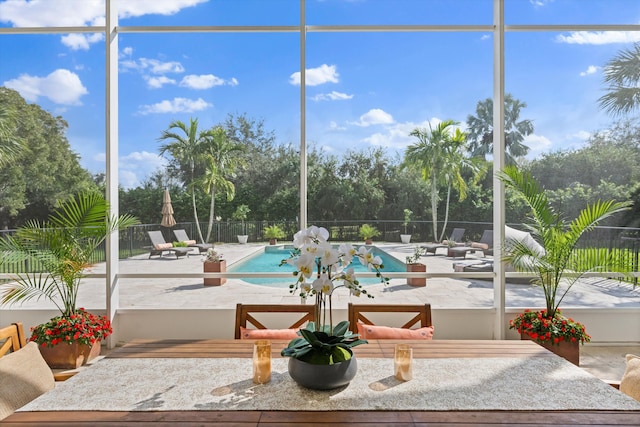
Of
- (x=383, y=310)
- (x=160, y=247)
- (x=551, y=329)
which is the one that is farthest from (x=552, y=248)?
A: (x=160, y=247)

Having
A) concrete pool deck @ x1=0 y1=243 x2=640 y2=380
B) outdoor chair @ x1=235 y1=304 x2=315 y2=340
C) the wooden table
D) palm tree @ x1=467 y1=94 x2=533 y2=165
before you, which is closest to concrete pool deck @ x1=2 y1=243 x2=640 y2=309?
concrete pool deck @ x1=0 y1=243 x2=640 y2=380

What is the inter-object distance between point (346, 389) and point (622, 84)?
4.33m

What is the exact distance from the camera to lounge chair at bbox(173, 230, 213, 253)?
13.8ft

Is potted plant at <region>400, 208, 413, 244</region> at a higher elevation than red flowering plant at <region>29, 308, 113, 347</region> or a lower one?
higher

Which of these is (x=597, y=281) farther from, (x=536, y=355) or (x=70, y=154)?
(x=70, y=154)

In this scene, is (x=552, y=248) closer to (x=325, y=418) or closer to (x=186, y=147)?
(x=325, y=418)

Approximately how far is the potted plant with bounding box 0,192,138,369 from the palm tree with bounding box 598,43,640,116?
188 inches

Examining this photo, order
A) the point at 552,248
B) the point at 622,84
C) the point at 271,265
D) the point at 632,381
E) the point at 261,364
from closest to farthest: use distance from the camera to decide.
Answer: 1. the point at 261,364
2. the point at 632,381
3. the point at 552,248
4. the point at 271,265
5. the point at 622,84

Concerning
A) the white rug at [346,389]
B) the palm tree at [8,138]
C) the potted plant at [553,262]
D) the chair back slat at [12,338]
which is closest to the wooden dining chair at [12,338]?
the chair back slat at [12,338]

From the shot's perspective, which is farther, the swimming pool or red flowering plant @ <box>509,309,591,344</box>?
the swimming pool

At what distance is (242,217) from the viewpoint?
167 inches

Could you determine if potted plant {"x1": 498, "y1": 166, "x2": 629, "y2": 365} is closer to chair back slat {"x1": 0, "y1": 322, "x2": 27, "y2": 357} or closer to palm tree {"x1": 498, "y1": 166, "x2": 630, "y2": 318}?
palm tree {"x1": 498, "y1": 166, "x2": 630, "y2": 318}

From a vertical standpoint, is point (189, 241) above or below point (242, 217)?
below

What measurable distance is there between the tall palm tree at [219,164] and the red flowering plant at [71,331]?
1249 millimetres
